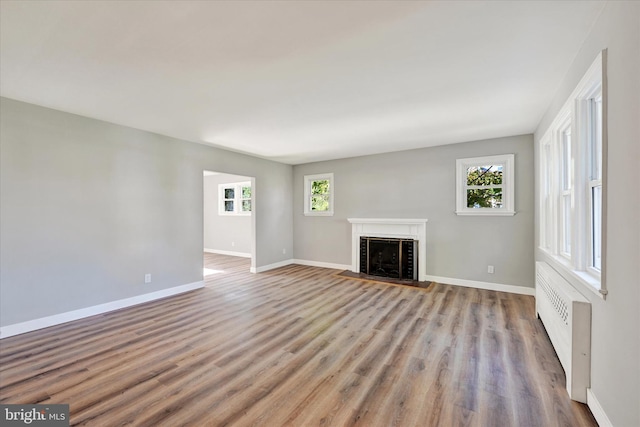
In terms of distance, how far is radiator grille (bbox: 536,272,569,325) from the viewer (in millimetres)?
2123

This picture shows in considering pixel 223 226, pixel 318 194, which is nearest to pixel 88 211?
pixel 318 194

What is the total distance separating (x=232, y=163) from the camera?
5527mm

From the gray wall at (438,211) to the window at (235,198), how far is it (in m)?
2.37

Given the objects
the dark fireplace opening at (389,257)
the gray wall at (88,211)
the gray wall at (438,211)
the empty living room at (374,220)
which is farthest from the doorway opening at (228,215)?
the dark fireplace opening at (389,257)

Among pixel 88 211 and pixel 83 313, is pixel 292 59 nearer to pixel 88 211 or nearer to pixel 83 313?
pixel 88 211

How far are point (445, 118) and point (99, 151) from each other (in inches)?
182

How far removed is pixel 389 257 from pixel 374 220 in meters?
0.81

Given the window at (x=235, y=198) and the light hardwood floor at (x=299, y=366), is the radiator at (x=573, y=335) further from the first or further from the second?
the window at (x=235, y=198)

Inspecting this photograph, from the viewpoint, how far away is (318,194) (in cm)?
685

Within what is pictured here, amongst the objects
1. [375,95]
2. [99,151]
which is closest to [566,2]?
[375,95]

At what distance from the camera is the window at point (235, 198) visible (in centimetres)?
831

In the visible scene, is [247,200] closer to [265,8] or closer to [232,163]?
[232,163]

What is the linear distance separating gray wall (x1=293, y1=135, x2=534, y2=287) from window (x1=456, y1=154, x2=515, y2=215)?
0.10 m

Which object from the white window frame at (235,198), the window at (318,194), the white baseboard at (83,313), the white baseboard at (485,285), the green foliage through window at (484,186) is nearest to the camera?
the white baseboard at (83,313)
